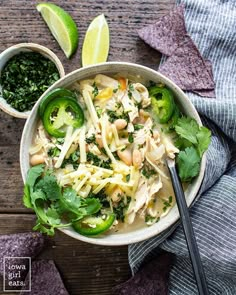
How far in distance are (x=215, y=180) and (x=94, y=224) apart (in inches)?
19.8

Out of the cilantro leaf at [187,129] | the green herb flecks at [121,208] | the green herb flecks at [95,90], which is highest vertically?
the green herb flecks at [95,90]

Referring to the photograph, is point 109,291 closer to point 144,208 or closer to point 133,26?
point 144,208

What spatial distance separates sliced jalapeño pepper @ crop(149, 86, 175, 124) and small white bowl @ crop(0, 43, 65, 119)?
0.35 metres

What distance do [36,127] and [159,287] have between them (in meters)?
0.76

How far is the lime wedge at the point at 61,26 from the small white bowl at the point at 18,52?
0.30ft

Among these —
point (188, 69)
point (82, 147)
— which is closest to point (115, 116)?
point (82, 147)

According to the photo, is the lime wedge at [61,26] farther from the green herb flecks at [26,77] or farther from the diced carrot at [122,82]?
the diced carrot at [122,82]

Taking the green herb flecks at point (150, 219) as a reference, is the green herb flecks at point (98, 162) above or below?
above

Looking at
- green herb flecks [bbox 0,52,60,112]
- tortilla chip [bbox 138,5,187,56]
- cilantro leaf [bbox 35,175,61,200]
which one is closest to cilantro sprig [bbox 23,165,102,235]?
cilantro leaf [bbox 35,175,61,200]

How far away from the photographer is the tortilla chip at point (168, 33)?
6.94ft

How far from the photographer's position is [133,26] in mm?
2201

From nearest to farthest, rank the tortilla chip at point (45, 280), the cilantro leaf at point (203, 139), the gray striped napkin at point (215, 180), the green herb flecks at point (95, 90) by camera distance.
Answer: the cilantro leaf at point (203, 139) → the green herb flecks at point (95, 90) → the gray striped napkin at point (215, 180) → the tortilla chip at point (45, 280)

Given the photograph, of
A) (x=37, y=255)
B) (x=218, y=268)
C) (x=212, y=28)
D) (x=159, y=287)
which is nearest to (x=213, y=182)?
(x=218, y=268)

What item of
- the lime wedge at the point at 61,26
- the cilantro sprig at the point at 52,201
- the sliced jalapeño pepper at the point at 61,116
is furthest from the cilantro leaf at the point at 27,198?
the lime wedge at the point at 61,26
